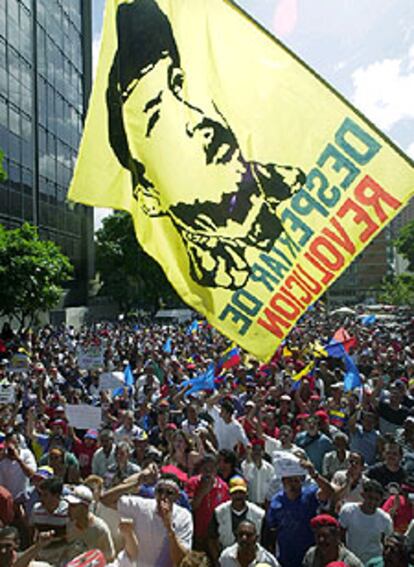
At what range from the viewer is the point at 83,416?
748cm

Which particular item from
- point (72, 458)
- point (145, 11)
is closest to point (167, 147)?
point (145, 11)

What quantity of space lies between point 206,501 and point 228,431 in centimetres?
222

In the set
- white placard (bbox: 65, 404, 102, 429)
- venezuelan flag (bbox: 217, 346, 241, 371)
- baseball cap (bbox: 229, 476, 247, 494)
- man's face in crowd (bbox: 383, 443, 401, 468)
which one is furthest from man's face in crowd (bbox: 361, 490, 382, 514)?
venezuelan flag (bbox: 217, 346, 241, 371)

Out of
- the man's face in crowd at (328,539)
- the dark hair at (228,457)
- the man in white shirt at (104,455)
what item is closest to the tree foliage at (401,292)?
the man in white shirt at (104,455)

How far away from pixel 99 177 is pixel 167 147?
2.09 ft

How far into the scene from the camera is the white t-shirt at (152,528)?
4.31 meters

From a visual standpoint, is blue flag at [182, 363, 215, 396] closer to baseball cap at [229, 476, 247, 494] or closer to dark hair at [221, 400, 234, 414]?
dark hair at [221, 400, 234, 414]

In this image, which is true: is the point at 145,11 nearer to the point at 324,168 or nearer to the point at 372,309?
the point at 324,168

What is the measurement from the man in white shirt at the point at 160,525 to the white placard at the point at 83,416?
287 cm

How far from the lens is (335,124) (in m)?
4.62

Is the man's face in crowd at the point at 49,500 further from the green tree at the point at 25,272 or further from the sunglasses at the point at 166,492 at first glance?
the green tree at the point at 25,272

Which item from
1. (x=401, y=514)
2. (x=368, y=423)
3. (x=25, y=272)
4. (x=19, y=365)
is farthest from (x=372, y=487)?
(x=25, y=272)

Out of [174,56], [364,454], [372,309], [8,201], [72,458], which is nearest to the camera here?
[174,56]

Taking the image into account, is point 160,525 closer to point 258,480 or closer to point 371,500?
point 371,500
